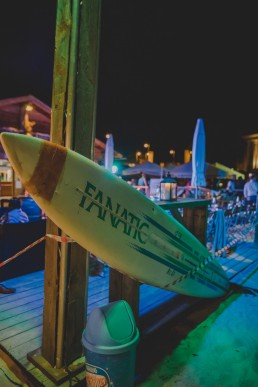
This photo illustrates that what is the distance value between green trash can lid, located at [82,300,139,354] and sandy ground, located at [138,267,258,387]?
0.89 meters

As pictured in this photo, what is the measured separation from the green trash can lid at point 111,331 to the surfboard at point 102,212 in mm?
511

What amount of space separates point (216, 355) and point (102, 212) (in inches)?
89.6

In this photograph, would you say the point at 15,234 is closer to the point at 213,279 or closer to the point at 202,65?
the point at 213,279

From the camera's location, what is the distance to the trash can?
6.88 ft

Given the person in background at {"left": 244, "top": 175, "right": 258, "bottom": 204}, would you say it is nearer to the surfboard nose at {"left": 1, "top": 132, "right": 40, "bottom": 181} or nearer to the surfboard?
the surfboard

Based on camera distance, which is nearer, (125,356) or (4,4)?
(125,356)

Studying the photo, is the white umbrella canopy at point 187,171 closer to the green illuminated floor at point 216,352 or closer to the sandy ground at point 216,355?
the green illuminated floor at point 216,352

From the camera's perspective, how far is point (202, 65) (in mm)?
12711

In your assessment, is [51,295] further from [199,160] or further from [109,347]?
[199,160]

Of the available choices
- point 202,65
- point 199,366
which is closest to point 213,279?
point 199,366

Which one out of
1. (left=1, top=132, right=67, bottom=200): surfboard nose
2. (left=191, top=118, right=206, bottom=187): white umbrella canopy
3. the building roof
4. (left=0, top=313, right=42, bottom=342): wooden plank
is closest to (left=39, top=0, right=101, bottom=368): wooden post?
(left=1, top=132, right=67, bottom=200): surfboard nose

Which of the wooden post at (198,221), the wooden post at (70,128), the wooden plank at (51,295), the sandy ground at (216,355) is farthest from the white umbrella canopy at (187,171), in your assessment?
the wooden plank at (51,295)

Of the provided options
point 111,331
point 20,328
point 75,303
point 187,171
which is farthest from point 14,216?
point 187,171

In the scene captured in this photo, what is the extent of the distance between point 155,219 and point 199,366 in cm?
171
